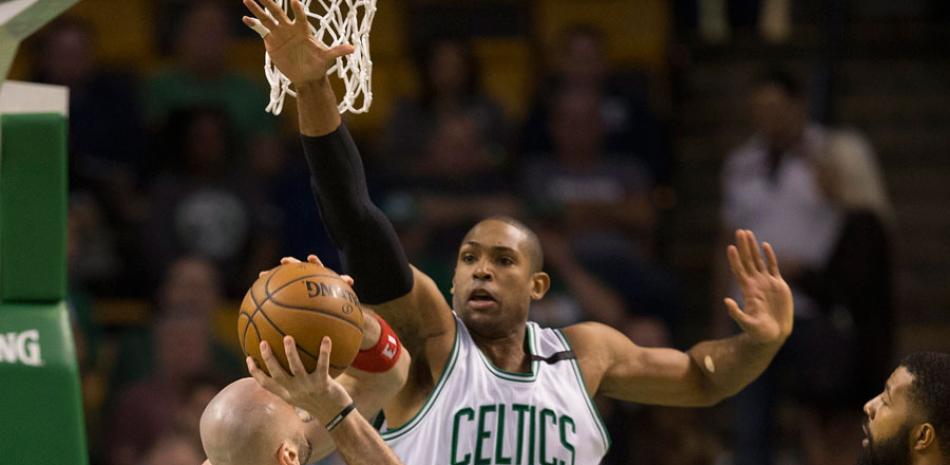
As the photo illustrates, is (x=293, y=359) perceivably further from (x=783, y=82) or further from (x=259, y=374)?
(x=783, y=82)

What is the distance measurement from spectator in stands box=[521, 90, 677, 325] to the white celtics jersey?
11.1 feet

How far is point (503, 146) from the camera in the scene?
367 inches

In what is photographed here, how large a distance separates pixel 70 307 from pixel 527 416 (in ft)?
13.5

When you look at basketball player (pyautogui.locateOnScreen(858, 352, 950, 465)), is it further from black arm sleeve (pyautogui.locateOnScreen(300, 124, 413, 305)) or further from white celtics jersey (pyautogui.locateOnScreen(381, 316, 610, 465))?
black arm sleeve (pyautogui.locateOnScreen(300, 124, 413, 305))

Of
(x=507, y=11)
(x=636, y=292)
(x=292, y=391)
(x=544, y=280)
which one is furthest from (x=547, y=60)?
(x=292, y=391)

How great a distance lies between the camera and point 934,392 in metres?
4.69

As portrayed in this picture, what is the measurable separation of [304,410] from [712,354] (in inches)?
78.1

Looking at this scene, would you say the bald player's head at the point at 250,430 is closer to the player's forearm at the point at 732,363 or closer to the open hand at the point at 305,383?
the open hand at the point at 305,383

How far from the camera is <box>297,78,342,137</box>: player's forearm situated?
4703mm

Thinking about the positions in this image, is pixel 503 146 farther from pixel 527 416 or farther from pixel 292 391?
pixel 292 391

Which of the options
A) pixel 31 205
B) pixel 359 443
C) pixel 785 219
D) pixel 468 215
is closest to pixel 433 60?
pixel 468 215

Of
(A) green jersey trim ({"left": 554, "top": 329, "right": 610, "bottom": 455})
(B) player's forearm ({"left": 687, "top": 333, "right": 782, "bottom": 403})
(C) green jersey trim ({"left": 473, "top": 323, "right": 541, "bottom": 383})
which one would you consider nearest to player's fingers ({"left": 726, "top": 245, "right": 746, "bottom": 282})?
(B) player's forearm ({"left": 687, "top": 333, "right": 782, "bottom": 403})

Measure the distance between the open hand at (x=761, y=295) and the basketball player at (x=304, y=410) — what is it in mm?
1386

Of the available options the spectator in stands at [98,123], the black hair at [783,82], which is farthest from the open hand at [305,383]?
the spectator in stands at [98,123]
